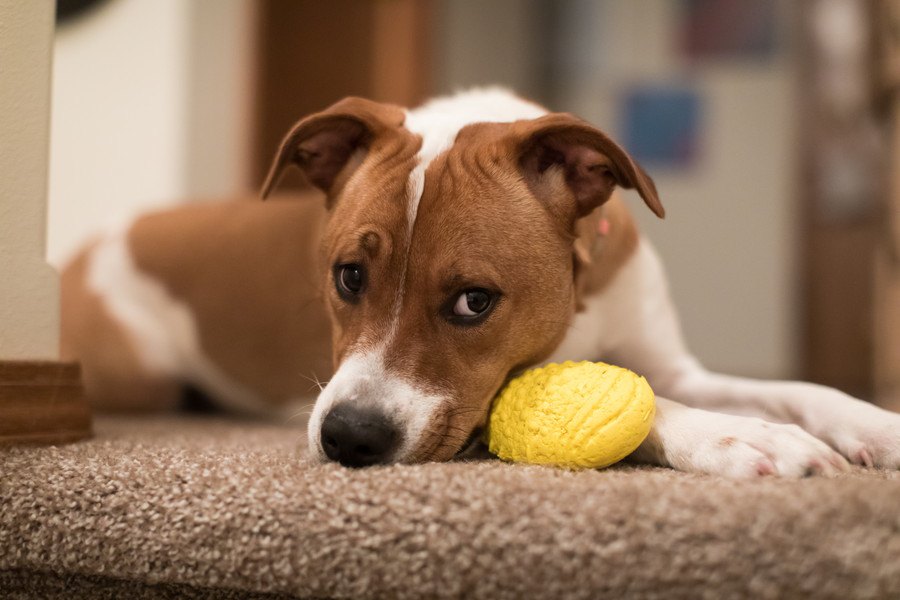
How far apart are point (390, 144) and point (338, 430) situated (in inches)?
29.3

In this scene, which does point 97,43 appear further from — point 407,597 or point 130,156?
point 407,597

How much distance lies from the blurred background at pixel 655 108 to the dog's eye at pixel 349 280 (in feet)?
7.11

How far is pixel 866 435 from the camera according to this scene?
1.66 meters

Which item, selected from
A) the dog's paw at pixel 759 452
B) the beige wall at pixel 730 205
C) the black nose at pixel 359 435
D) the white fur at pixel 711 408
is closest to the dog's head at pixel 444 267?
the black nose at pixel 359 435

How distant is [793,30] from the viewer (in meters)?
6.90

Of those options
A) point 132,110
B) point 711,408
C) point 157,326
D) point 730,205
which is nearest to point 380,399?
point 711,408

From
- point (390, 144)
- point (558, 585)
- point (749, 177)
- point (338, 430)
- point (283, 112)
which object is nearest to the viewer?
point (558, 585)

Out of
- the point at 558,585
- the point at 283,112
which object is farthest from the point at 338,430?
the point at 283,112

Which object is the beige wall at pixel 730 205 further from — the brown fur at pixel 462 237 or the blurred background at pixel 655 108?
the brown fur at pixel 462 237

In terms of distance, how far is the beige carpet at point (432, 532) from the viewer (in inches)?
44.1

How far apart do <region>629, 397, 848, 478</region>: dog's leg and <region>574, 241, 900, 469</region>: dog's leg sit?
28 centimetres

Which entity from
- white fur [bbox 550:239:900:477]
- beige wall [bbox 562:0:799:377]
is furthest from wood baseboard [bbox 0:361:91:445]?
beige wall [bbox 562:0:799:377]

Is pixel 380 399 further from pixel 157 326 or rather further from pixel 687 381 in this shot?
pixel 157 326

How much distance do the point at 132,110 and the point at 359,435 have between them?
311 cm
